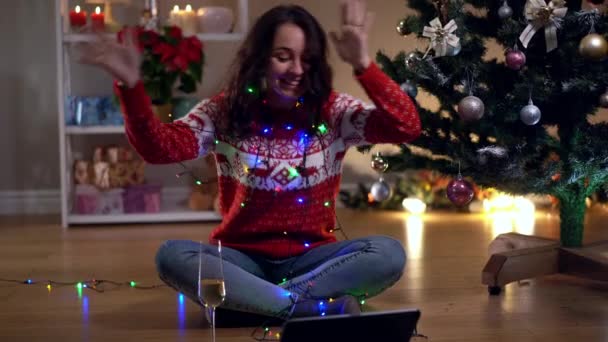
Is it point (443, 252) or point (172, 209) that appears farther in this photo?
point (172, 209)

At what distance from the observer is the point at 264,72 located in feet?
7.28

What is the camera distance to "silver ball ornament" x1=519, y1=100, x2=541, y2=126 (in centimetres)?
246

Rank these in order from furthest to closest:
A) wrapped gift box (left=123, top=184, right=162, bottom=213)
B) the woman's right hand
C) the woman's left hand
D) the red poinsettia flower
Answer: wrapped gift box (left=123, top=184, right=162, bottom=213)
the red poinsettia flower
the woman's left hand
the woman's right hand

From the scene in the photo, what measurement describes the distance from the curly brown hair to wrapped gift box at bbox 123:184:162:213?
1632mm

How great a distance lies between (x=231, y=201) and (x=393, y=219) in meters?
1.58

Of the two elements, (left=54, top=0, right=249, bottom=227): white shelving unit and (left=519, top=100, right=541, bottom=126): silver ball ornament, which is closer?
(left=519, top=100, right=541, bottom=126): silver ball ornament

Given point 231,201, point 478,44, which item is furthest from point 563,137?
point 231,201

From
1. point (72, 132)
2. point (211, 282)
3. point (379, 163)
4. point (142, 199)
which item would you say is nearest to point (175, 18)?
point (72, 132)

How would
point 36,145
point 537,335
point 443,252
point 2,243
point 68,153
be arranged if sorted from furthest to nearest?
1. point 36,145
2. point 68,153
3. point 2,243
4. point 443,252
5. point 537,335

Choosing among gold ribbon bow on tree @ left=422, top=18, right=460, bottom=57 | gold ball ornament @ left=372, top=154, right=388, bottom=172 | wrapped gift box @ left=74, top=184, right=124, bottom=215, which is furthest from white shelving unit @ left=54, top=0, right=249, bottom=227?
gold ribbon bow on tree @ left=422, top=18, right=460, bottom=57

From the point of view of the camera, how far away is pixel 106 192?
3787mm

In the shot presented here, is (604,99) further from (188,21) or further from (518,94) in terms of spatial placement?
(188,21)

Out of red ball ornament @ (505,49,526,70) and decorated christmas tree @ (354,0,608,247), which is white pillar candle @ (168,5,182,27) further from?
red ball ornament @ (505,49,526,70)

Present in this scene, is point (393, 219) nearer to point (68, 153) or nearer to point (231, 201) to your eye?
point (68, 153)
